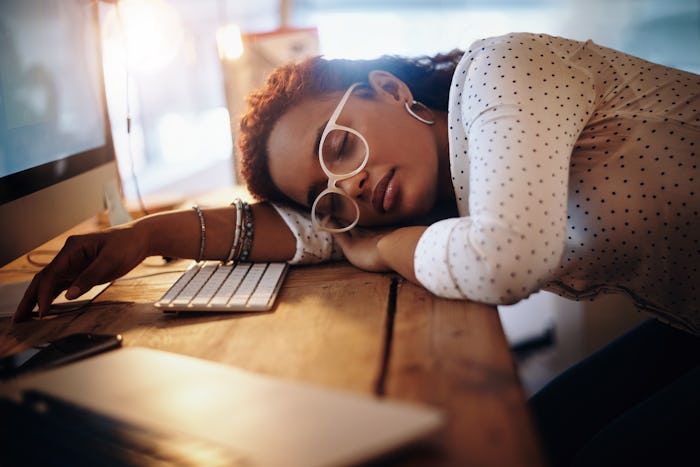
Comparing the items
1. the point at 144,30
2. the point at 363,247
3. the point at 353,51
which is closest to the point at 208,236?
the point at 363,247

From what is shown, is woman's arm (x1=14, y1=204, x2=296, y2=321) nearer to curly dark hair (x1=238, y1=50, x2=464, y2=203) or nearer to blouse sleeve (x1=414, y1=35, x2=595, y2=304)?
curly dark hair (x1=238, y1=50, x2=464, y2=203)

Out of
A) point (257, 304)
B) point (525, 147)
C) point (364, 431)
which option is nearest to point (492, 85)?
point (525, 147)

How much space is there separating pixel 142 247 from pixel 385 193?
Answer: 0.45m

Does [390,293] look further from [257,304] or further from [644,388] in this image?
[644,388]

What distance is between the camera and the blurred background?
6.61 feet

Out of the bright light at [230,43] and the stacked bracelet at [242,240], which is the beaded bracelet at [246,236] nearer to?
the stacked bracelet at [242,240]

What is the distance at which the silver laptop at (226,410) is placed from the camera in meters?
0.40

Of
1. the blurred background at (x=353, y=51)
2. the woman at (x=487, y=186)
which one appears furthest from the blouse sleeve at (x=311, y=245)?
the blurred background at (x=353, y=51)

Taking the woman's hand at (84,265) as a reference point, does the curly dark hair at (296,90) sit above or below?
above

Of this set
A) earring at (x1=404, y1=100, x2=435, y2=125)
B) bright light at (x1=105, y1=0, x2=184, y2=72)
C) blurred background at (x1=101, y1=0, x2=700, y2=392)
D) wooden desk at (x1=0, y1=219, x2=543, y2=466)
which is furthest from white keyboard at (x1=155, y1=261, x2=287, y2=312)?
blurred background at (x1=101, y1=0, x2=700, y2=392)

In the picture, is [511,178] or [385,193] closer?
[511,178]

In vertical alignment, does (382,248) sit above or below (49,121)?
below

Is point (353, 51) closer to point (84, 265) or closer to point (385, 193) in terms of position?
point (385, 193)

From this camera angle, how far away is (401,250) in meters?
0.85
